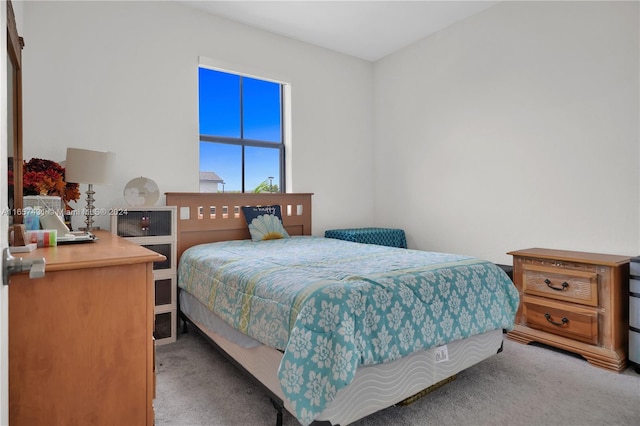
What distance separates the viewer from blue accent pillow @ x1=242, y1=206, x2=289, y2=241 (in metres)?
3.39

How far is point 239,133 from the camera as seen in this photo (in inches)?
151

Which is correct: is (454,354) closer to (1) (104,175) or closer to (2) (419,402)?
(2) (419,402)

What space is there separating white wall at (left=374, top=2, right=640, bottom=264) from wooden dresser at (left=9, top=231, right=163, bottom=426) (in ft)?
10.2

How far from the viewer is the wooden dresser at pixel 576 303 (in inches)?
92.4

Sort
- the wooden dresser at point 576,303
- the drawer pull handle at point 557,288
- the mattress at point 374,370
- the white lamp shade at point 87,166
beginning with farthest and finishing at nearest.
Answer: the drawer pull handle at point 557,288 → the wooden dresser at point 576,303 → the white lamp shade at point 87,166 → the mattress at point 374,370

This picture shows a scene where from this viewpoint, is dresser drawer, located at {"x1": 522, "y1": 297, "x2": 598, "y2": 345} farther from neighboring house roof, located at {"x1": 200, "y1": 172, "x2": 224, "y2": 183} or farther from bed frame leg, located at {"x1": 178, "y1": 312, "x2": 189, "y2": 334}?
neighboring house roof, located at {"x1": 200, "y1": 172, "x2": 224, "y2": 183}

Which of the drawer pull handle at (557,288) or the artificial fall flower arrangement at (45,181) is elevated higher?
the artificial fall flower arrangement at (45,181)

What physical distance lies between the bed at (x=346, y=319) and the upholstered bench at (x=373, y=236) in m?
1.18

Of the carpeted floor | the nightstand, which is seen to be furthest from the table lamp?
the carpeted floor

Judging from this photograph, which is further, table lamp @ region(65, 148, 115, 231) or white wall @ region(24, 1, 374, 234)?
white wall @ region(24, 1, 374, 234)

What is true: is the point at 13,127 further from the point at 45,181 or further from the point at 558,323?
the point at 558,323

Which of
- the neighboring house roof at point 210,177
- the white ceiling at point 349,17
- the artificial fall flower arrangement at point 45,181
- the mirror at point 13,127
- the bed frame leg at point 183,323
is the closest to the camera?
the mirror at point 13,127

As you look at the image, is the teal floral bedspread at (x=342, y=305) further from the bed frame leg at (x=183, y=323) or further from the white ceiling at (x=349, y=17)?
the white ceiling at (x=349, y=17)

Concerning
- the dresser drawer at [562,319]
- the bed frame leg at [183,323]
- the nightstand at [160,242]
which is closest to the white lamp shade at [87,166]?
the nightstand at [160,242]
